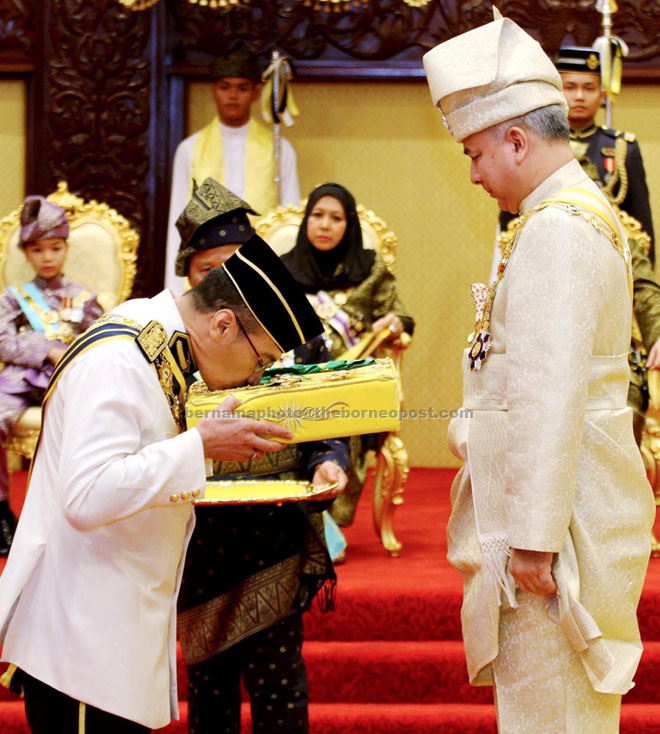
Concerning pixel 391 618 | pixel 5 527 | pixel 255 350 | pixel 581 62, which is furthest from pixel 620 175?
pixel 255 350

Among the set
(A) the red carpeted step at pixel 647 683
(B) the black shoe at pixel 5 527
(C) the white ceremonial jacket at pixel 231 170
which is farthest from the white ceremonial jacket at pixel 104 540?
(C) the white ceremonial jacket at pixel 231 170

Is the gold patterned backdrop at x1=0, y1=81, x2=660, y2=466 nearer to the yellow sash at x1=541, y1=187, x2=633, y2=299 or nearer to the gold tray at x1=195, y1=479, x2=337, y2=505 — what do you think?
the gold tray at x1=195, y1=479, x2=337, y2=505

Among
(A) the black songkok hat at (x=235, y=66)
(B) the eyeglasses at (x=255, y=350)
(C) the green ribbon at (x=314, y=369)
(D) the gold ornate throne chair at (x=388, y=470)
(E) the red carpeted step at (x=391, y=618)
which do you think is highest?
(A) the black songkok hat at (x=235, y=66)

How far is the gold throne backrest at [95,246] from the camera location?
5012 mm

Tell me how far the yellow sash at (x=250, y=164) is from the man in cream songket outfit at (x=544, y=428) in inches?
147

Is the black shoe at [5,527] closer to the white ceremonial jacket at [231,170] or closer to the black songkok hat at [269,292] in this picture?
the white ceremonial jacket at [231,170]

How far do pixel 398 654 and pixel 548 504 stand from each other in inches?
67.0

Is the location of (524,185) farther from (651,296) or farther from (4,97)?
(4,97)

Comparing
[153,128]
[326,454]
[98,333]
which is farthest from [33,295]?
[98,333]

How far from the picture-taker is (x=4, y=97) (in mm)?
6375

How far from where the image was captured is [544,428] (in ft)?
6.50

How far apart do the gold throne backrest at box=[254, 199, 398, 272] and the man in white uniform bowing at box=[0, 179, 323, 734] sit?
2719mm

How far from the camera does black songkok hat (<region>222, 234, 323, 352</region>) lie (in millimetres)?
2006

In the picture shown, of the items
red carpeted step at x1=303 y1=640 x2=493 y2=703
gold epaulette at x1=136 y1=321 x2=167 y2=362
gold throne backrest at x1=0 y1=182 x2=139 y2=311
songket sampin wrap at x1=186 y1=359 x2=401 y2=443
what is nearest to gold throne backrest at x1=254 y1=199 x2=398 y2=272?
gold throne backrest at x1=0 y1=182 x2=139 y2=311
